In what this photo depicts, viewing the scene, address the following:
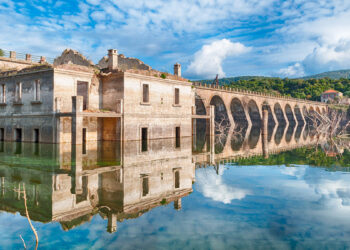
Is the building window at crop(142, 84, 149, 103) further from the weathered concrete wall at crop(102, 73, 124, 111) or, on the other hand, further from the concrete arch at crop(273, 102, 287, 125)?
the concrete arch at crop(273, 102, 287, 125)

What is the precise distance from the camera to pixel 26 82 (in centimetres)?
2244

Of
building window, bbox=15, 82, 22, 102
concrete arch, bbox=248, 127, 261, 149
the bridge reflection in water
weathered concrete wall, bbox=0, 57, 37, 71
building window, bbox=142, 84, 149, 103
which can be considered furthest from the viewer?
weathered concrete wall, bbox=0, 57, 37, 71

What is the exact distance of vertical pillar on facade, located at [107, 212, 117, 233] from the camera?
602 cm

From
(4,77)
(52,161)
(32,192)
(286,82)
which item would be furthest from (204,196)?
(286,82)

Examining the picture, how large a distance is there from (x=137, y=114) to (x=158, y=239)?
18421 mm

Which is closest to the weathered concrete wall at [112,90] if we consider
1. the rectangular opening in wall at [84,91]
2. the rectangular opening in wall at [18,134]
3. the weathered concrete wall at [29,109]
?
the rectangular opening in wall at [84,91]

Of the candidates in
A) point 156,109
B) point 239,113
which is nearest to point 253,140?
point 156,109

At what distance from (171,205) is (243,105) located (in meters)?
49.4

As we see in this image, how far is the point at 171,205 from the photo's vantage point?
778 centimetres

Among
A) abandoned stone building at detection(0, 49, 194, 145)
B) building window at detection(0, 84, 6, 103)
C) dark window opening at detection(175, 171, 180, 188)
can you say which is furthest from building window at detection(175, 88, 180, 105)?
dark window opening at detection(175, 171, 180, 188)

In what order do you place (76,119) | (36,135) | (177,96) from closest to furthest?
(76,119)
(36,135)
(177,96)

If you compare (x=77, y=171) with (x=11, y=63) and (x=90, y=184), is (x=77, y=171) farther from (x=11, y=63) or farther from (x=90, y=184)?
(x=11, y=63)

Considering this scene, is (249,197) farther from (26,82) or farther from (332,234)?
(26,82)

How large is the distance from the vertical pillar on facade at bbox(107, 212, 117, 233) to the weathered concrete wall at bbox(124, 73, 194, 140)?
52.7 ft
